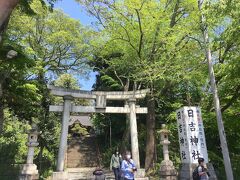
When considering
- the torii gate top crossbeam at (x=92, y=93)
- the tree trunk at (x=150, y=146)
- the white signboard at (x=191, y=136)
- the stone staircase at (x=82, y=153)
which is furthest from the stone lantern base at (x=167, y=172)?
the stone staircase at (x=82, y=153)

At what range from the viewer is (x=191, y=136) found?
10875 millimetres

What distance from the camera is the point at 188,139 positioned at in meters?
10.8

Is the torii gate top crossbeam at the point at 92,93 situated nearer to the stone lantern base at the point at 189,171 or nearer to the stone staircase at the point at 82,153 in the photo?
the stone lantern base at the point at 189,171

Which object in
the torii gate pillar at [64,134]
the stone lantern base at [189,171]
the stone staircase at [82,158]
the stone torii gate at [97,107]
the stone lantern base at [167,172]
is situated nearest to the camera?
the stone lantern base at [189,171]

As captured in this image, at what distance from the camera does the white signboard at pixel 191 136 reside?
10641mm

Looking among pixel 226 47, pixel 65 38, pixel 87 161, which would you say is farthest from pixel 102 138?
pixel 226 47

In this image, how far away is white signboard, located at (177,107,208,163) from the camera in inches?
419

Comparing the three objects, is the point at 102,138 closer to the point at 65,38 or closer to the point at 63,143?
the point at 65,38

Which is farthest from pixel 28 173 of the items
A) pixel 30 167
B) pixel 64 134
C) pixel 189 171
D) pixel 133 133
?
pixel 189 171

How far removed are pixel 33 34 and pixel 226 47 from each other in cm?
1483

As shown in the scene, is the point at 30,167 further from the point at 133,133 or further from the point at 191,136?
the point at 191,136

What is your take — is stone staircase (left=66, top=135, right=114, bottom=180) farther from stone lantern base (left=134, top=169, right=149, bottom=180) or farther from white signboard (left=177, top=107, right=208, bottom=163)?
white signboard (left=177, top=107, right=208, bottom=163)

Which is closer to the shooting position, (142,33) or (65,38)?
(142,33)

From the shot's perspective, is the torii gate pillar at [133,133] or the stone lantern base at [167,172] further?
the torii gate pillar at [133,133]
